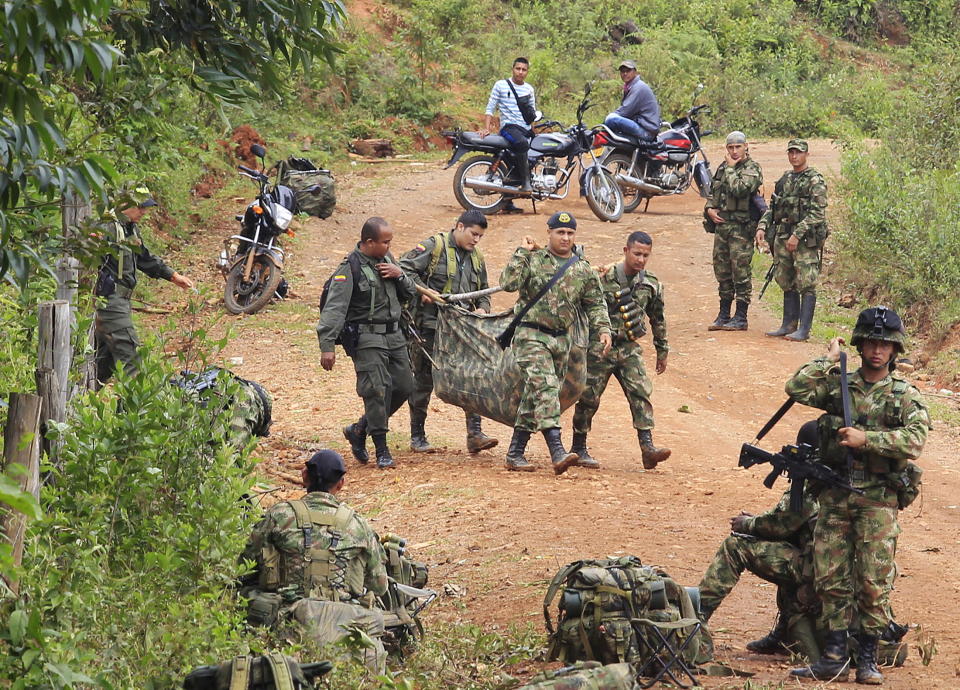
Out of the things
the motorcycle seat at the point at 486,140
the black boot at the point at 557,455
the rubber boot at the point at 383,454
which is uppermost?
the motorcycle seat at the point at 486,140

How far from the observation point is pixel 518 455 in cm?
915

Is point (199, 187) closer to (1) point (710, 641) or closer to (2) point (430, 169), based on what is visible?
(2) point (430, 169)

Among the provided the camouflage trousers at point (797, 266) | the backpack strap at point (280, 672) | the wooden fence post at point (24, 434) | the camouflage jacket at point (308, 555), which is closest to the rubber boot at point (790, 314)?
the camouflage trousers at point (797, 266)

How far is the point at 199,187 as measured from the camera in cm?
1822

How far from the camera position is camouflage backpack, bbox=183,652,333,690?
13.5 ft

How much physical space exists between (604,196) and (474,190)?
1861 mm

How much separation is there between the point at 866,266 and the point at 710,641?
1055cm

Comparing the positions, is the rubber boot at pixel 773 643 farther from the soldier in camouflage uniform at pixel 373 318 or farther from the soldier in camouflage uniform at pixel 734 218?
the soldier in camouflage uniform at pixel 734 218

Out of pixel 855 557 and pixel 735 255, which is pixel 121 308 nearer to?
pixel 855 557

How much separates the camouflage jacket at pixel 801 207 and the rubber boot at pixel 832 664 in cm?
747

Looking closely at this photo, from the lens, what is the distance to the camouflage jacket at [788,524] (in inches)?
250

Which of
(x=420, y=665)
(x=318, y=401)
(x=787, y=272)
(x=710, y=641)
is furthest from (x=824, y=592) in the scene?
(x=787, y=272)

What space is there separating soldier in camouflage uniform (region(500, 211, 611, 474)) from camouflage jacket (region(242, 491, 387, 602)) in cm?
346

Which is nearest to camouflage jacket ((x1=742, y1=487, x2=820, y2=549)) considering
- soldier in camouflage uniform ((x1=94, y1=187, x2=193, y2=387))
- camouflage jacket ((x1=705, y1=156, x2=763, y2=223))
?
soldier in camouflage uniform ((x1=94, y1=187, x2=193, y2=387))
